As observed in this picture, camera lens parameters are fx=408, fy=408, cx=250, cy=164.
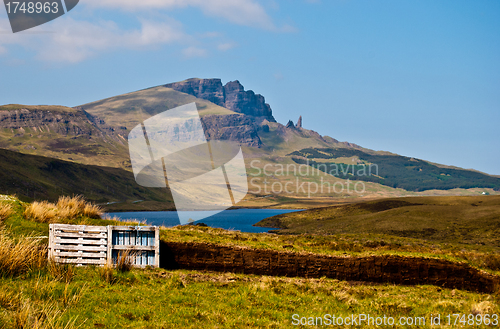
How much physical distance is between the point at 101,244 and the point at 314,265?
30.5 feet

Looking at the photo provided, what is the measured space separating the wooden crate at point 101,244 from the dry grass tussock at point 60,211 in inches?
167

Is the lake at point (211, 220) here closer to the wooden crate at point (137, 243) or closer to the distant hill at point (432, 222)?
the distant hill at point (432, 222)

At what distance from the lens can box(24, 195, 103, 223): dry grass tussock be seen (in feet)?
62.4

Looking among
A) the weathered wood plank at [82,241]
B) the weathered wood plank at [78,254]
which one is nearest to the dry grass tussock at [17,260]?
the weathered wood plank at [78,254]

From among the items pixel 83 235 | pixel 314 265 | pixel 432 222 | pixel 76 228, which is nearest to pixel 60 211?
pixel 76 228

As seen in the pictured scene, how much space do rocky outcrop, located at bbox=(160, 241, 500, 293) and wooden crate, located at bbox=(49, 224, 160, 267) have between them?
1679mm

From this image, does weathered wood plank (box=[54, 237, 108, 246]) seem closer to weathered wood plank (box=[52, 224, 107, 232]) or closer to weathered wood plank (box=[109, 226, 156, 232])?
weathered wood plank (box=[52, 224, 107, 232])

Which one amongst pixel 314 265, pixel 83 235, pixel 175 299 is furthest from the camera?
pixel 314 265

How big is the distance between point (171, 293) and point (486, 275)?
46.1 ft

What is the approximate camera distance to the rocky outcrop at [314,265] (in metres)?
18.4

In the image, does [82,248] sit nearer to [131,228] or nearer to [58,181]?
[131,228]

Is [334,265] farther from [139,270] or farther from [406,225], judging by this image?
[406,225]

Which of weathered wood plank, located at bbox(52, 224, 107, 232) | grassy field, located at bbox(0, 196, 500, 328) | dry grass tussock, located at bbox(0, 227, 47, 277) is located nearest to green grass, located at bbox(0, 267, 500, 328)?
grassy field, located at bbox(0, 196, 500, 328)

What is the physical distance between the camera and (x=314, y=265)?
18688mm
